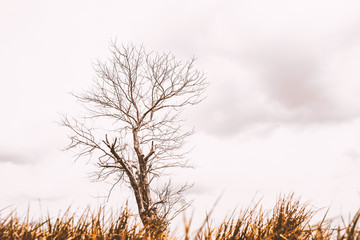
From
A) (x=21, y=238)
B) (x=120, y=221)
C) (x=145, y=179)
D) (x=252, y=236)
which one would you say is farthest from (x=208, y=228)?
(x=145, y=179)

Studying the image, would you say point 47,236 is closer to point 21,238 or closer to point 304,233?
point 21,238

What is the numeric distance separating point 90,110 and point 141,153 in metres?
2.91

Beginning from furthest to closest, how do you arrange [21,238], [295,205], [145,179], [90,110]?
[90,110] < [145,179] < [295,205] < [21,238]

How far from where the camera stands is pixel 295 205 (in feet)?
13.9

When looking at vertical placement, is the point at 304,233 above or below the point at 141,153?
below

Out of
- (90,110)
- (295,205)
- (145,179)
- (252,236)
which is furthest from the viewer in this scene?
(90,110)

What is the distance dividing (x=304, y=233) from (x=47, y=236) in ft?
9.64

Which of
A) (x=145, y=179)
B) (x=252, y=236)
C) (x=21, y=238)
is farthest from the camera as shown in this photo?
(x=145, y=179)

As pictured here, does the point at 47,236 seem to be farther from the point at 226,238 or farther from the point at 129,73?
the point at 129,73

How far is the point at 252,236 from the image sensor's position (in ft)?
11.6

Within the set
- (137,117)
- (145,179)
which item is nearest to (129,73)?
(137,117)

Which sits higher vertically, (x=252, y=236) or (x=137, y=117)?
(x=137, y=117)

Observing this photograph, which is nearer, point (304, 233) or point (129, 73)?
point (304, 233)

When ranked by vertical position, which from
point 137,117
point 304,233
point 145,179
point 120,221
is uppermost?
point 137,117
